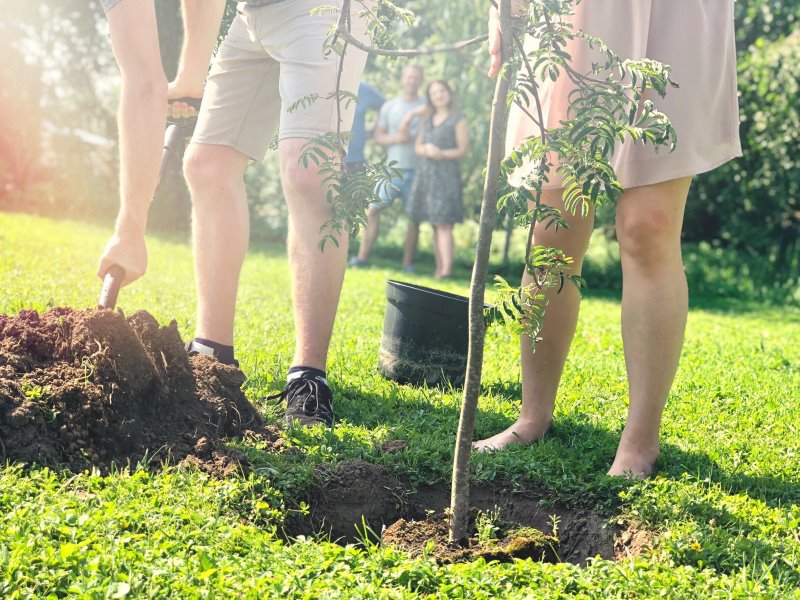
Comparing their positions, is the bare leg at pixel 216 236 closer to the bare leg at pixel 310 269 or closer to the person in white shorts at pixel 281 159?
the person in white shorts at pixel 281 159

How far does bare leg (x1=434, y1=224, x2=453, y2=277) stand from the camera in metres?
9.29

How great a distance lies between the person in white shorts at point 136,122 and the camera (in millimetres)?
2727

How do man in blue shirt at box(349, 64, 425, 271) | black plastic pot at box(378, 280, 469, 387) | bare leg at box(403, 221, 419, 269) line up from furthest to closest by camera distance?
1. bare leg at box(403, 221, 419, 269)
2. man in blue shirt at box(349, 64, 425, 271)
3. black plastic pot at box(378, 280, 469, 387)

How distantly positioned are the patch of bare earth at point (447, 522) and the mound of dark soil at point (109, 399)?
0.95 feet

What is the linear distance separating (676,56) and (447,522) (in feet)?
4.92

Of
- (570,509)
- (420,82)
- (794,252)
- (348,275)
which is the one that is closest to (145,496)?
(570,509)

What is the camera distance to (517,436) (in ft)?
10.1

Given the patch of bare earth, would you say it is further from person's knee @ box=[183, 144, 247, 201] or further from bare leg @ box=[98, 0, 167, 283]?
person's knee @ box=[183, 144, 247, 201]

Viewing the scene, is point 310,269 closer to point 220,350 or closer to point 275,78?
point 220,350

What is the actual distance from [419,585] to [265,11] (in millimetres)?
2212

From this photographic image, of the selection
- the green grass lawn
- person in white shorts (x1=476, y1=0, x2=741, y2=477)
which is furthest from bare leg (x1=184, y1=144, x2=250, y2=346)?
person in white shorts (x1=476, y1=0, x2=741, y2=477)

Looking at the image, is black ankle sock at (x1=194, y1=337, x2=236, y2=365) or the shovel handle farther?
black ankle sock at (x1=194, y1=337, x2=236, y2=365)

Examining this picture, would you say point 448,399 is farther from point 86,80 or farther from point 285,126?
point 86,80

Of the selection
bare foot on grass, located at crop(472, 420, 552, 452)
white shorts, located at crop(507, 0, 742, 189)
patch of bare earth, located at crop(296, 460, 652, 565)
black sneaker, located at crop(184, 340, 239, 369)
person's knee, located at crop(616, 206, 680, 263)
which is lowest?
patch of bare earth, located at crop(296, 460, 652, 565)
